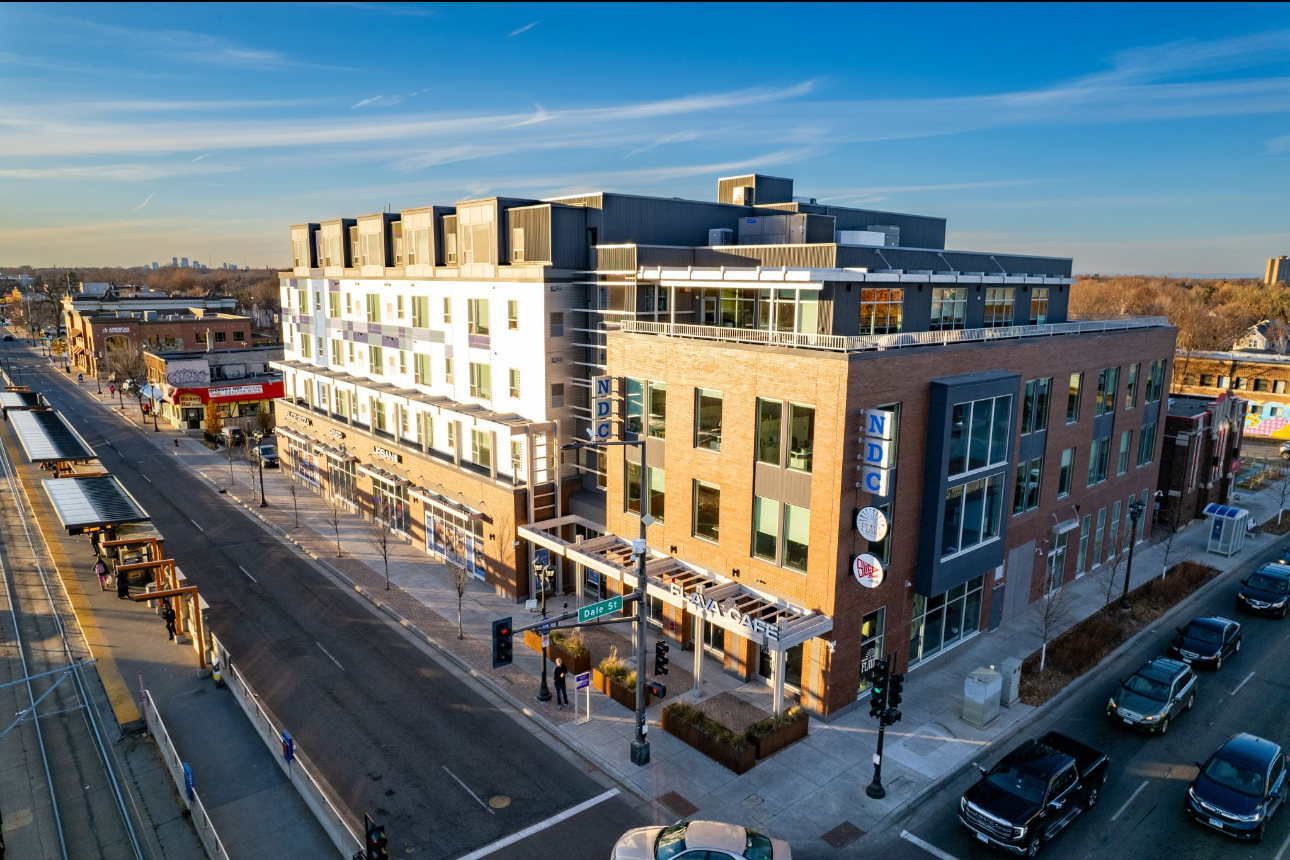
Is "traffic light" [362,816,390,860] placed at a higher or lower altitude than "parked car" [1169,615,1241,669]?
higher

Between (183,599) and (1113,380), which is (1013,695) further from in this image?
(183,599)

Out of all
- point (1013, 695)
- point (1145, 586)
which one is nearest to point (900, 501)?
point (1013, 695)

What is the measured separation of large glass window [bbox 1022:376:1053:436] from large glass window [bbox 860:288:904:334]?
19.5 feet

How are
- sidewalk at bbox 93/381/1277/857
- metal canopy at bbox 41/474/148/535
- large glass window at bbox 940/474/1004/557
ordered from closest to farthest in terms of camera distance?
1. sidewalk at bbox 93/381/1277/857
2. large glass window at bbox 940/474/1004/557
3. metal canopy at bbox 41/474/148/535

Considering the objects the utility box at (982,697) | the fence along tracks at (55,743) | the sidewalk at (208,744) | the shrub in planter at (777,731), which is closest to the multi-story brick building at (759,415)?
the shrub in planter at (777,731)

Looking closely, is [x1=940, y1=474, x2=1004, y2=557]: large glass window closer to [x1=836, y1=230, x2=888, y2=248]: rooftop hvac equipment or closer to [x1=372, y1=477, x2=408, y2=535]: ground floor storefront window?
[x1=836, y1=230, x2=888, y2=248]: rooftop hvac equipment

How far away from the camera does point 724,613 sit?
23594mm

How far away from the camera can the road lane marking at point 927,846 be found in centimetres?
1825

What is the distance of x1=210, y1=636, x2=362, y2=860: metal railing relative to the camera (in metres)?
17.4

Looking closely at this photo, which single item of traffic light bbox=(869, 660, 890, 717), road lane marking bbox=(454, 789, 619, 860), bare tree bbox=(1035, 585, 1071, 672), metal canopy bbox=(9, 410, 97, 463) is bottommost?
road lane marking bbox=(454, 789, 619, 860)

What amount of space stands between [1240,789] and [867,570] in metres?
10.3

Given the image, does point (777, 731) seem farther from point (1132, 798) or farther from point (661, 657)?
point (1132, 798)

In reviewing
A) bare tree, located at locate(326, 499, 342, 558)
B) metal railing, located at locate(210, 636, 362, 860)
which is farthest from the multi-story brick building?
metal railing, located at locate(210, 636, 362, 860)

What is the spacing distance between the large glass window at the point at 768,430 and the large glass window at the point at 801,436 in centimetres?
49
